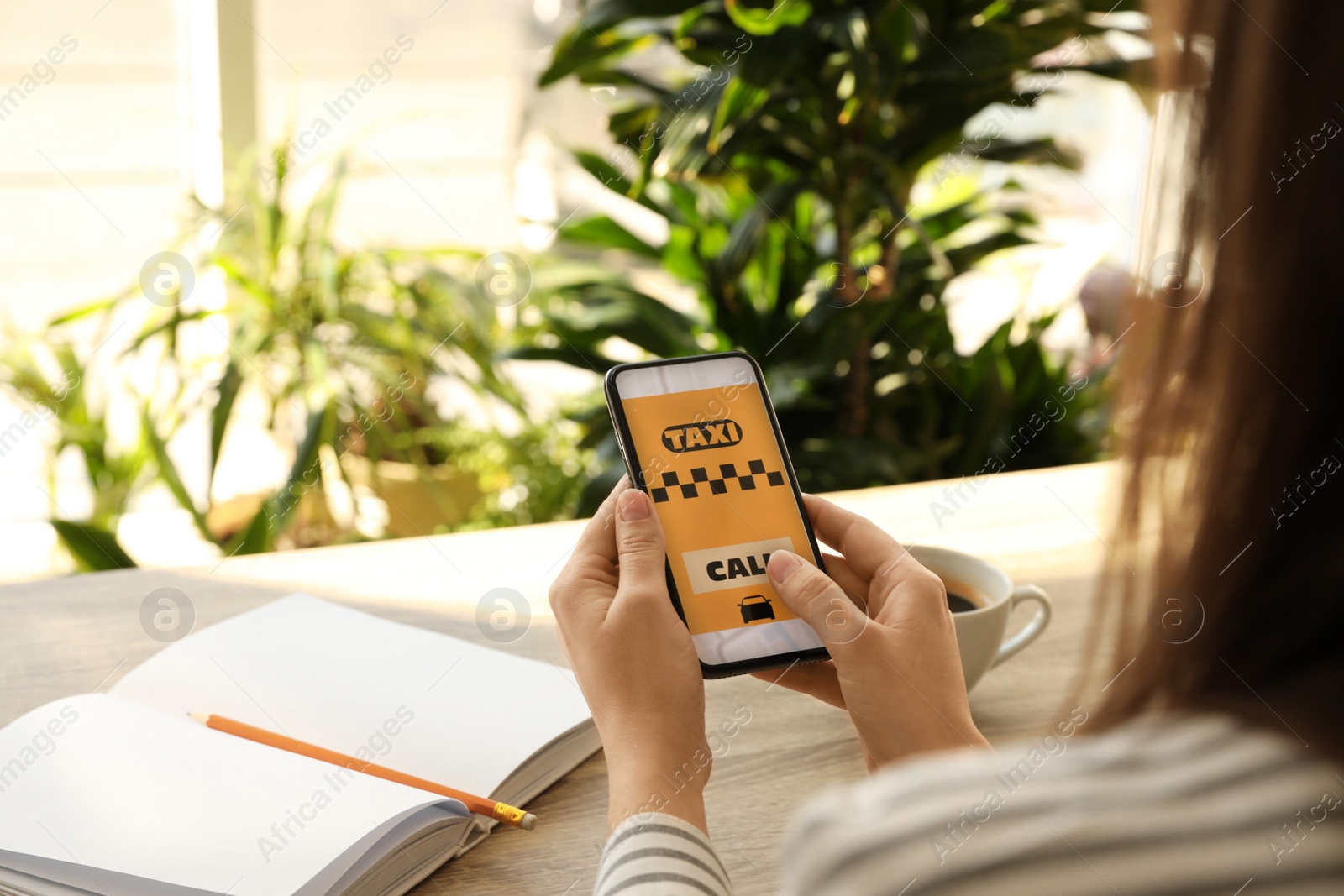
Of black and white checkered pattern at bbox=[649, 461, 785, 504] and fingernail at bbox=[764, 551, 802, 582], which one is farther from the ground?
black and white checkered pattern at bbox=[649, 461, 785, 504]

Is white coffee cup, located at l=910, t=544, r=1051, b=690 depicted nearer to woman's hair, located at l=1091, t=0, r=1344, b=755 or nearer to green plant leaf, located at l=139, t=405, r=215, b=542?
woman's hair, located at l=1091, t=0, r=1344, b=755

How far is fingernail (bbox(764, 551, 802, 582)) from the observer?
644 millimetres

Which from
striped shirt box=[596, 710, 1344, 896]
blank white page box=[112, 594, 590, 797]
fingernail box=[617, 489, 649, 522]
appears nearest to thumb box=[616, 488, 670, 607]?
fingernail box=[617, 489, 649, 522]

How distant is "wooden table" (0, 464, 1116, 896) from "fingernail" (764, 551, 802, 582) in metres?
0.13

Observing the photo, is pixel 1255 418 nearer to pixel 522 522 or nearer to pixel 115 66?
pixel 522 522

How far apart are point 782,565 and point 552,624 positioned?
28cm

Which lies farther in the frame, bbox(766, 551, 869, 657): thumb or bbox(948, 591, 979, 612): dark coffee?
bbox(948, 591, 979, 612): dark coffee

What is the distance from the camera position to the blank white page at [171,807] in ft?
1.71

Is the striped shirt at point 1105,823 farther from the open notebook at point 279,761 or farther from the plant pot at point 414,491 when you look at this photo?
the plant pot at point 414,491

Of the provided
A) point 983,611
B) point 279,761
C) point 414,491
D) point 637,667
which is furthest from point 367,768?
point 414,491

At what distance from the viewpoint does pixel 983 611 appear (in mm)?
674

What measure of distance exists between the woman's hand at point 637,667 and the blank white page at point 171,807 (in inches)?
4.0

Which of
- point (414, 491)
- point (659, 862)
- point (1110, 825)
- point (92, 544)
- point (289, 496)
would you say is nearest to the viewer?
point (1110, 825)

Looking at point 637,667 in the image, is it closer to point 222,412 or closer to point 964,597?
point 964,597
